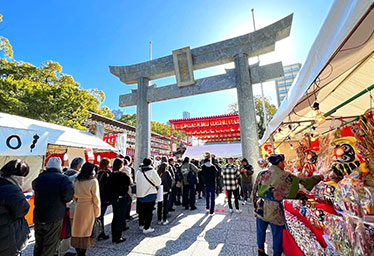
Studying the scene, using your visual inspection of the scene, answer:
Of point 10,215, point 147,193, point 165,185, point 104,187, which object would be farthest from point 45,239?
point 165,185

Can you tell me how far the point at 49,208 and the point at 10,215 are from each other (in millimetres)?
420

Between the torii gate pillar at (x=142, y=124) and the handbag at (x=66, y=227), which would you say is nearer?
the handbag at (x=66, y=227)

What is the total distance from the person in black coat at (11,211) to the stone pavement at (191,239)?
1291 millimetres

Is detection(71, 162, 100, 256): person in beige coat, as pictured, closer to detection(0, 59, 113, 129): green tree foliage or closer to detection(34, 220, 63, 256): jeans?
detection(34, 220, 63, 256): jeans

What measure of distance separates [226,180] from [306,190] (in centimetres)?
294

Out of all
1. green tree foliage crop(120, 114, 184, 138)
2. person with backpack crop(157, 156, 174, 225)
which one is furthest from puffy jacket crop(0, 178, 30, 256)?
green tree foliage crop(120, 114, 184, 138)

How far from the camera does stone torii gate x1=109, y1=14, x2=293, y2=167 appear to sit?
5.36 meters

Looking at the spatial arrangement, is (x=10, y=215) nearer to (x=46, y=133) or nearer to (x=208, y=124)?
(x=46, y=133)

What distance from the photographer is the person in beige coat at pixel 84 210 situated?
2.46 meters

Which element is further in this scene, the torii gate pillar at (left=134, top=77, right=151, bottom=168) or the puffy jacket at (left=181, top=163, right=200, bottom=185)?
the torii gate pillar at (left=134, top=77, right=151, bottom=168)

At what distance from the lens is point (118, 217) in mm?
3076

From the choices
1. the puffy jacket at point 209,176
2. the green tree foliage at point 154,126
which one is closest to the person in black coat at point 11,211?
the puffy jacket at point 209,176

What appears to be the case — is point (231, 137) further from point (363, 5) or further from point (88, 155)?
point (363, 5)

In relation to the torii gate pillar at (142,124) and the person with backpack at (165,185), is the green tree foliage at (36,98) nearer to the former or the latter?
the torii gate pillar at (142,124)
